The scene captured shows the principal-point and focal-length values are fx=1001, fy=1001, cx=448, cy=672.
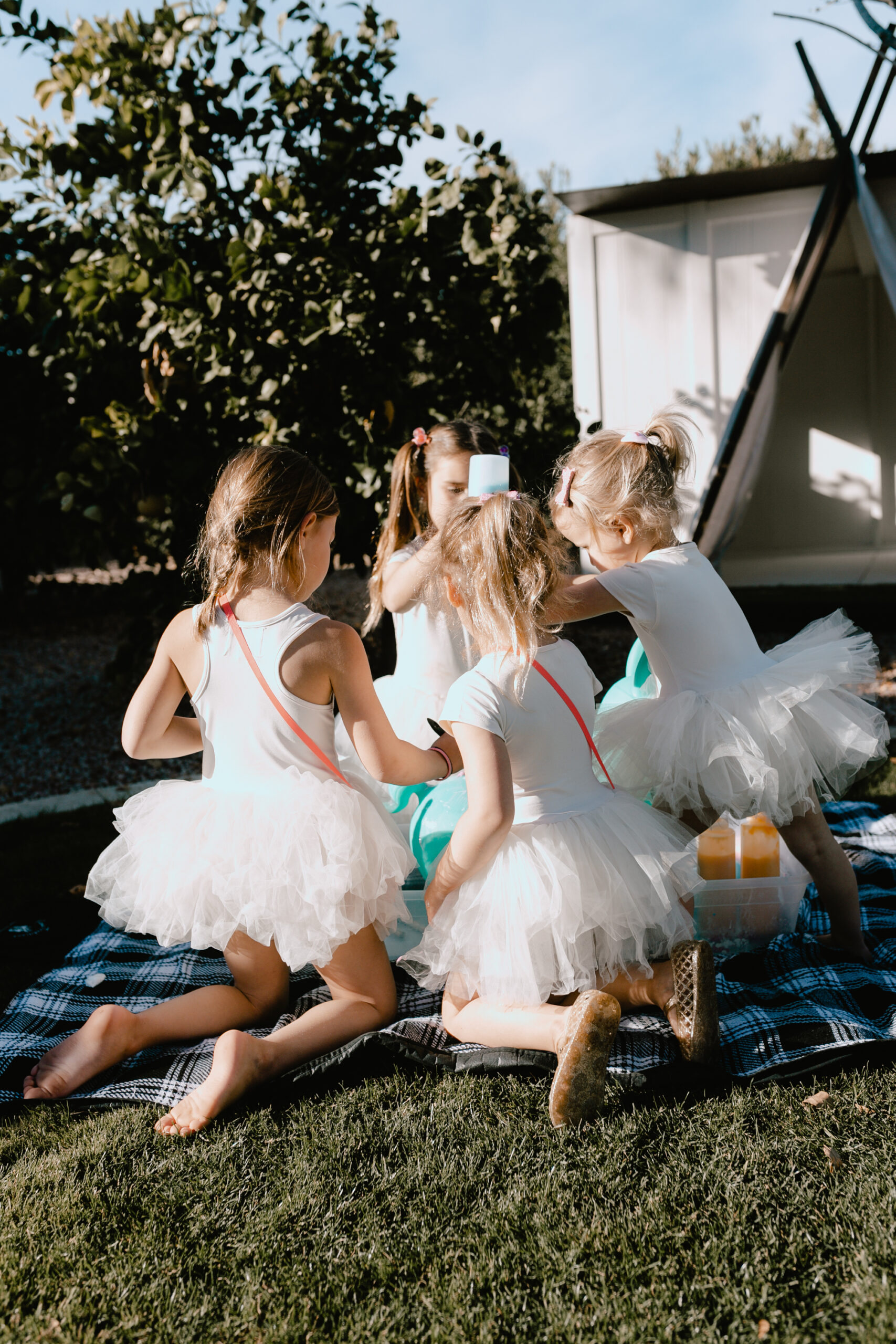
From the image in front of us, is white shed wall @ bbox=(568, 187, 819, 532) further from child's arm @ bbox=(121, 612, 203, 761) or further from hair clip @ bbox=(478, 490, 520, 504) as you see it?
child's arm @ bbox=(121, 612, 203, 761)

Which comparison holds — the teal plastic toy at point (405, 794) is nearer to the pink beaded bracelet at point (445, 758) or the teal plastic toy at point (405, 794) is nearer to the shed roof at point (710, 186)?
the pink beaded bracelet at point (445, 758)

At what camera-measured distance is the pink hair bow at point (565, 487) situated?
8.79ft

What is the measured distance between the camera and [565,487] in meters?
2.70

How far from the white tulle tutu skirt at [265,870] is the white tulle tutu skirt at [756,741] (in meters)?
0.65

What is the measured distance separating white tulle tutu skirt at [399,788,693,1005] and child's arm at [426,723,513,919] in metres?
0.05

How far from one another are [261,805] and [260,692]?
25cm

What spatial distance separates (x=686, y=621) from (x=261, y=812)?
114cm

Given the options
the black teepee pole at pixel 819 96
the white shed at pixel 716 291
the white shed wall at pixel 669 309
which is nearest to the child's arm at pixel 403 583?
the white shed at pixel 716 291

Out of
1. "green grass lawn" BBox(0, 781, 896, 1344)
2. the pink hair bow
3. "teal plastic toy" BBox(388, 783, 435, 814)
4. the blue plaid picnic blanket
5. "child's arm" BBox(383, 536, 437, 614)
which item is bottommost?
the blue plaid picnic blanket

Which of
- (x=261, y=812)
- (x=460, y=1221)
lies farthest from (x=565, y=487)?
(x=460, y=1221)

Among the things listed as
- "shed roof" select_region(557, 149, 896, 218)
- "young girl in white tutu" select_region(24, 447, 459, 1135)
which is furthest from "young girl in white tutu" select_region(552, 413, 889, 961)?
"shed roof" select_region(557, 149, 896, 218)

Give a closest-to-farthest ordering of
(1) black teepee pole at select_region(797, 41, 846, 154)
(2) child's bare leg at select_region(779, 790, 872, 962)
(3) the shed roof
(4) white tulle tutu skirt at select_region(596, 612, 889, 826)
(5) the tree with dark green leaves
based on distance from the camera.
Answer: (4) white tulle tutu skirt at select_region(596, 612, 889, 826) < (2) child's bare leg at select_region(779, 790, 872, 962) < (5) the tree with dark green leaves < (1) black teepee pole at select_region(797, 41, 846, 154) < (3) the shed roof

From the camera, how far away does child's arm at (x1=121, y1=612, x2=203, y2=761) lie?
7.58ft

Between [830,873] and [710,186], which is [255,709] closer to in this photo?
[830,873]
